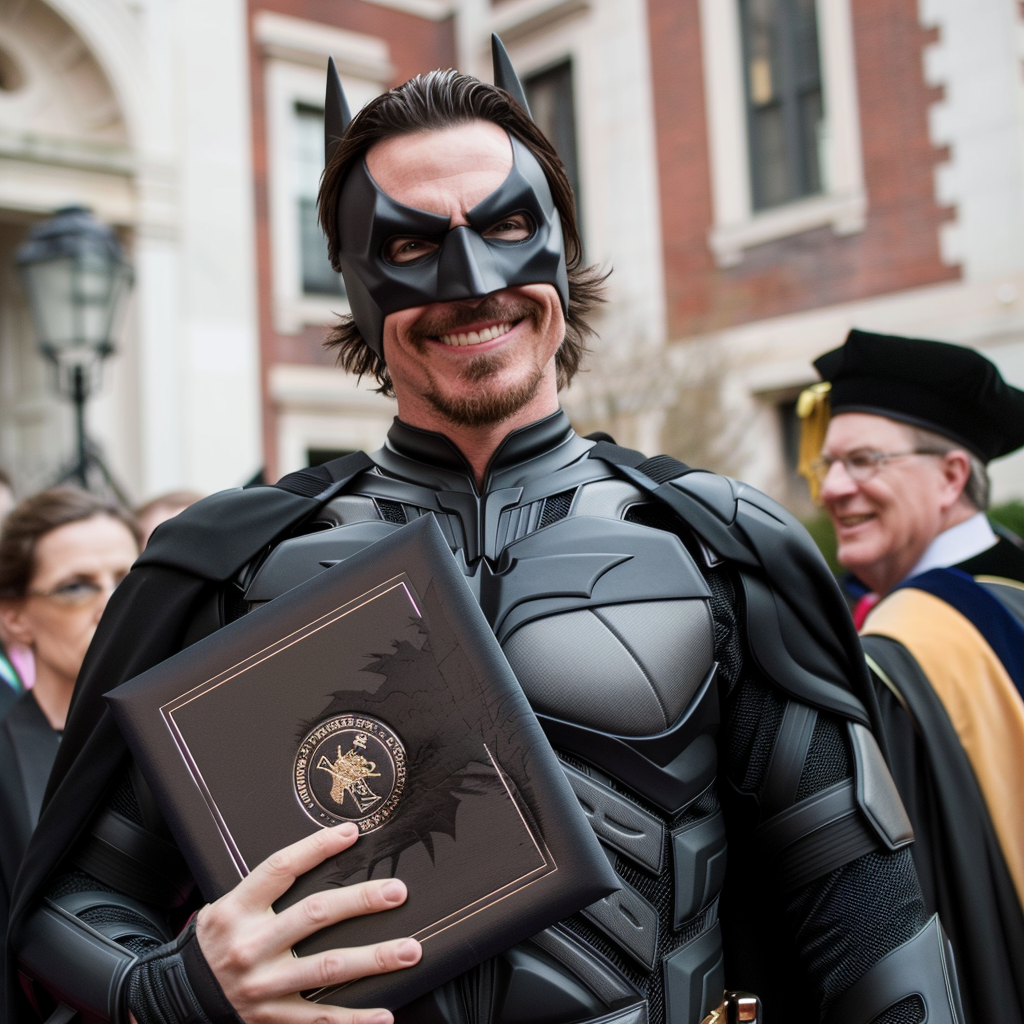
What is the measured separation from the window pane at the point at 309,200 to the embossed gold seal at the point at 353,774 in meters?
10.7

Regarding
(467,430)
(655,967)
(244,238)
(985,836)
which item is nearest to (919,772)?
(985,836)

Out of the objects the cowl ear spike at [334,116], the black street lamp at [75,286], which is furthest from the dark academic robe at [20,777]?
the black street lamp at [75,286]

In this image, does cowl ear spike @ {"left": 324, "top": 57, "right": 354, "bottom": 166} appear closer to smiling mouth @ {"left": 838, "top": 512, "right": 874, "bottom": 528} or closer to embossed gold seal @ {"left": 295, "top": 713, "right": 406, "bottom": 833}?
embossed gold seal @ {"left": 295, "top": 713, "right": 406, "bottom": 833}

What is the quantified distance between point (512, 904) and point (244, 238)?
9.49 metres

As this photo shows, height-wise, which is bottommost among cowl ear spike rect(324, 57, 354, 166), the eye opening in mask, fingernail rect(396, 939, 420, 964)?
fingernail rect(396, 939, 420, 964)

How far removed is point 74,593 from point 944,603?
77.2 inches

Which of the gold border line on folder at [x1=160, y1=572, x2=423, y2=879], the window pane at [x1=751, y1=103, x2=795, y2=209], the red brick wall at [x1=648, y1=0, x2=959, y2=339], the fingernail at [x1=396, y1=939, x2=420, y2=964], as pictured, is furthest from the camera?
the window pane at [x1=751, y1=103, x2=795, y2=209]

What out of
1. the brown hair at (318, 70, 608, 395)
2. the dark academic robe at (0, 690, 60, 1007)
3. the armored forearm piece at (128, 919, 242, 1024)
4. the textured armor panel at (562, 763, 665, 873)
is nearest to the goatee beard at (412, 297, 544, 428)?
the brown hair at (318, 70, 608, 395)

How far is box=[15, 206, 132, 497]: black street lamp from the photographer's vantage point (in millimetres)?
5234

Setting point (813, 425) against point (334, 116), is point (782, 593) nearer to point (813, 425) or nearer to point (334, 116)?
point (334, 116)

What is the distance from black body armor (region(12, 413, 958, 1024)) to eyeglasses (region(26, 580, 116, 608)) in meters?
1.45

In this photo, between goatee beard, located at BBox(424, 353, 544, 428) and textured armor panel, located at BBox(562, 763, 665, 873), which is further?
goatee beard, located at BBox(424, 353, 544, 428)

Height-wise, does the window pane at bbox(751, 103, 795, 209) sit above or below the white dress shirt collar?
above

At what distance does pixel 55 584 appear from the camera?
2848 millimetres
